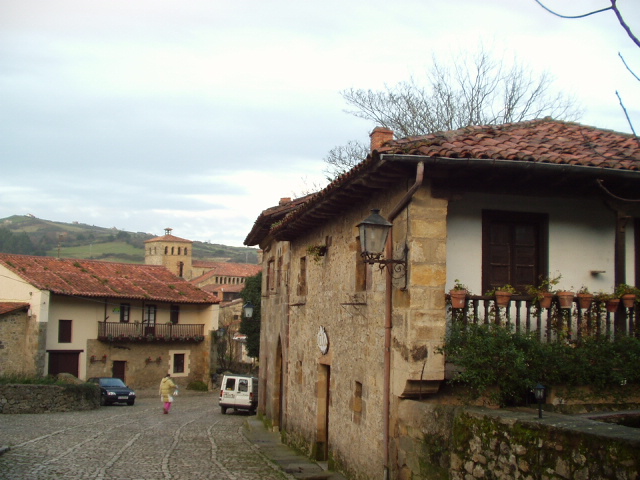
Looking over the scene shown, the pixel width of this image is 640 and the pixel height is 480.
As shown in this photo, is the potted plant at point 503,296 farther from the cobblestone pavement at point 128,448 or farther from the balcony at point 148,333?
the balcony at point 148,333

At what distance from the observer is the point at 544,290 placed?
344 inches

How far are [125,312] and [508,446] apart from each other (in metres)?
35.8

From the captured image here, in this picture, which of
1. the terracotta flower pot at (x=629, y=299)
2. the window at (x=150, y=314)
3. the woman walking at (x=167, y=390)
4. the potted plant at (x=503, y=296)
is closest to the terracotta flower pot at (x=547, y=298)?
the potted plant at (x=503, y=296)

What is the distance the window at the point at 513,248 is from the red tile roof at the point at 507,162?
1.32 feet

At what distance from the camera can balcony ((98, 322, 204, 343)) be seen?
38.1 m

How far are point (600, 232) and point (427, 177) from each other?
276cm

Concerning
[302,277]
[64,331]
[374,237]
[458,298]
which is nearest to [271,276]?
[302,277]

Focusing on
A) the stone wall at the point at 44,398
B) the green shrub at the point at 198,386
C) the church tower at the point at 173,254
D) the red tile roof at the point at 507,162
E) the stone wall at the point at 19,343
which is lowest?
the green shrub at the point at 198,386

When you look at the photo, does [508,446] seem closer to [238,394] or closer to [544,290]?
[544,290]

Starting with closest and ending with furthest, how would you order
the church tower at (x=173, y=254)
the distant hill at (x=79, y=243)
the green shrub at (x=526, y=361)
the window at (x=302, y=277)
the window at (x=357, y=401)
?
the green shrub at (x=526, y=361)
the window at (x=357, y=401)
the window at (x=302, y=277)
the church tower at (x=173, y=254)
the distant hill at (x=79, y=243)

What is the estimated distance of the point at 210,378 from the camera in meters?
42.1

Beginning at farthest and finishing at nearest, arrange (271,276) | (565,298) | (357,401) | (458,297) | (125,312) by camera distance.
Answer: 1. (125,312)
2. (271,276)
3. (357,401)
4. (565,298)
5. (458,297)

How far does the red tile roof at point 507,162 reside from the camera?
316 inches

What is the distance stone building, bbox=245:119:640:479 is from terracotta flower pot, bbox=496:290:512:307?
64cm
